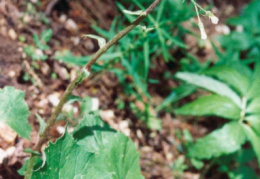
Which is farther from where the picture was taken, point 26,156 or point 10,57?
point 10,57

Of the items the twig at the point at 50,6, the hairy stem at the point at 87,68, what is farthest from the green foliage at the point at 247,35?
the hairy stem at the point at 87,68

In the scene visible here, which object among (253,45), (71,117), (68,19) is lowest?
(71,117)

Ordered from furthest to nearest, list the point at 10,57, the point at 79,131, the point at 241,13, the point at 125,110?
the point at 241,13
the point at 125,110
the point at 10,57
the point at 79,131

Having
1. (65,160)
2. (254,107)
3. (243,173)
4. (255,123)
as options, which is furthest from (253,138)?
(65,160)

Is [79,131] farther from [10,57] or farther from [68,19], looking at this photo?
[68,19]

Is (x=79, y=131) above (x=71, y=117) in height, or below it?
below

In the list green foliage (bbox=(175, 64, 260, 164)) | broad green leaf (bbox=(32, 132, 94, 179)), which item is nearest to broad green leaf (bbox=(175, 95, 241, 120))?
green foliage (bbox=(175, 64, 260, 164))

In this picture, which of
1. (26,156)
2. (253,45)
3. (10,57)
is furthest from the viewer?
(253,45)

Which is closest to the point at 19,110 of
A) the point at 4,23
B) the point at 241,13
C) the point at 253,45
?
the point at 4,23
